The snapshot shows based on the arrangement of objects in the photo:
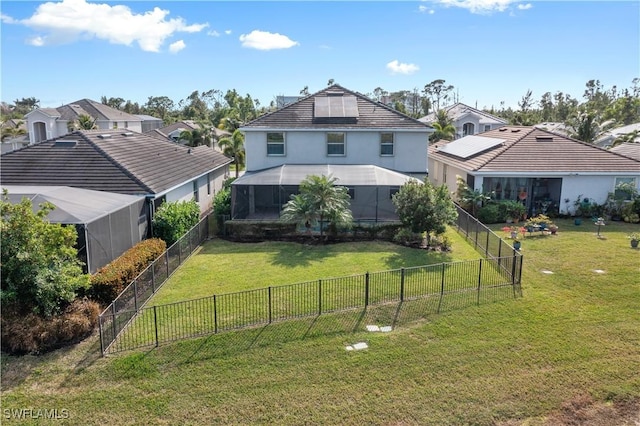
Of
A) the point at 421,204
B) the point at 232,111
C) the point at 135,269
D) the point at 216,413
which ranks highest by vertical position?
the point at 232,111

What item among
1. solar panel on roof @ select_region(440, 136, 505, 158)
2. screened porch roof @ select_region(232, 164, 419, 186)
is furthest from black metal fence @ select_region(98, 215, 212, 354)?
solar panel on roof @ select_region(440, 136, 505, 158)

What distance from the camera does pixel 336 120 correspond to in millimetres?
25594

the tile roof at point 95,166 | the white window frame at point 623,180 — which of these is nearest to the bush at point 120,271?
the tile roof at point 95,166

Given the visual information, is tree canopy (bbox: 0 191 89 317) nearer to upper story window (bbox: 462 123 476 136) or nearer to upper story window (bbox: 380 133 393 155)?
upper story window (bbox: 380 133 393 155)

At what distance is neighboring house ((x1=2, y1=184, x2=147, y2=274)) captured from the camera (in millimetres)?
13211

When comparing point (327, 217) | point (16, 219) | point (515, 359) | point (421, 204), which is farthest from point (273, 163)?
point (515, 359)

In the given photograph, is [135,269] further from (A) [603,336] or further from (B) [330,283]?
(A) [603,336]

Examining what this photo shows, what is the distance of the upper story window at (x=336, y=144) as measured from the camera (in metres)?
25.7

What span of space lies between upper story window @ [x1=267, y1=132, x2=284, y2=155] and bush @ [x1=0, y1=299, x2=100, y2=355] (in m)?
15.9

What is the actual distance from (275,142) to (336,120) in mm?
3700

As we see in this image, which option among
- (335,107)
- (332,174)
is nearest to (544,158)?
(335,107)

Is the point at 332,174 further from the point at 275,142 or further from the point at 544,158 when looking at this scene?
the point at 544,158

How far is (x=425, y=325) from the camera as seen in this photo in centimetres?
1188

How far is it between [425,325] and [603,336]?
174 inches
